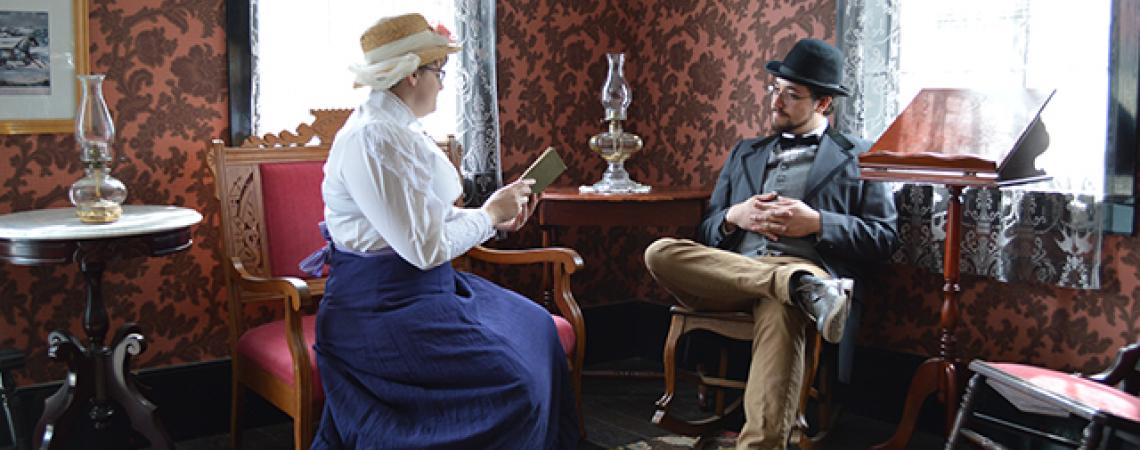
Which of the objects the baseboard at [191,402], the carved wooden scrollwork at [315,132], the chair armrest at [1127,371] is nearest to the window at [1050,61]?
the chair armrest at [1127,371]

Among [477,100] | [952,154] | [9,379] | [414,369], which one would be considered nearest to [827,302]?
[952,154]

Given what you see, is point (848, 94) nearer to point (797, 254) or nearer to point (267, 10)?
point (797, 254)

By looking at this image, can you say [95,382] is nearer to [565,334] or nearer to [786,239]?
[565,334]

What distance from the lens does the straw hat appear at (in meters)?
2.72

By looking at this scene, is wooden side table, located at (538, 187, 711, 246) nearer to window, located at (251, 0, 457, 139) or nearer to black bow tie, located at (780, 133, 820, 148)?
black bow tie, located at (780, 133, 820, 148)

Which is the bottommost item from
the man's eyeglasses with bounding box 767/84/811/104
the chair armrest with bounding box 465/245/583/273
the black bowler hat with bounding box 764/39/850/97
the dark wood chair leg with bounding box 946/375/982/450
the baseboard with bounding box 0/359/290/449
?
the baseboard with bounding box 0/359/290/449

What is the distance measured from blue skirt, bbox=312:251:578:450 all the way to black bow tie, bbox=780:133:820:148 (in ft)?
4.48

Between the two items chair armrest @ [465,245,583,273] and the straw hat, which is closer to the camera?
the straw hat

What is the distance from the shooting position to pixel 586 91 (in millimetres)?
4660

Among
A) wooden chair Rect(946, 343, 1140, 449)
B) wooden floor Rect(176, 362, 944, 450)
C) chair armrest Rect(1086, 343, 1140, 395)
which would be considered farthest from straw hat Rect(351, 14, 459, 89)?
chair armrest Rect(1086, 343, 1140, 395)

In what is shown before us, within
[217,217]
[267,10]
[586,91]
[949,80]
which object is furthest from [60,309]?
[949,80]

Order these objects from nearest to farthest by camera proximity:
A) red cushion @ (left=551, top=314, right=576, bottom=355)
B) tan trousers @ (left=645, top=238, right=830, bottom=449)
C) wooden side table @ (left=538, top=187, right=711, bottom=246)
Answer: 1. tan trousers @ (left=645, top=238, right=830, bottom=449)
2. red cushion @ (left=551, top=314, right=576, bottom=355)
3. wooden side table @ (left=538, top=187, right=711, bottom=246)

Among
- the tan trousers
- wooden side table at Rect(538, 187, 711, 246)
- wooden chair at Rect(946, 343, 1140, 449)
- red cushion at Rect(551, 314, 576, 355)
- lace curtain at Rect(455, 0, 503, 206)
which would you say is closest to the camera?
wooden chair at Rect(946, 343, 1140, 449)

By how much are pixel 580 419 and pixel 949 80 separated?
171 cm
